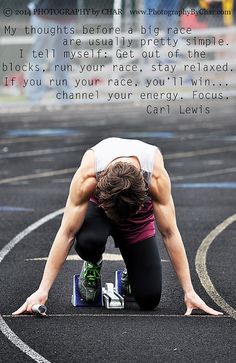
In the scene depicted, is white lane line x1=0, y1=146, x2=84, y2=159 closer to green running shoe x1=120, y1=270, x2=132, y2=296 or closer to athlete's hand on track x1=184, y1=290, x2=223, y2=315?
green running shoe x1=120, y1=270, x2=132, y2=296

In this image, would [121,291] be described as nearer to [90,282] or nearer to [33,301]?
[90,282]

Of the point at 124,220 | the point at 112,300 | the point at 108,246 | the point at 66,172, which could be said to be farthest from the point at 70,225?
the point at 66,172

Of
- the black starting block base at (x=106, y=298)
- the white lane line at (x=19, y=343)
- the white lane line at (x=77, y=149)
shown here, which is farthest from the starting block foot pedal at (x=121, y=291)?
the white lane line at (x=77, y=149)

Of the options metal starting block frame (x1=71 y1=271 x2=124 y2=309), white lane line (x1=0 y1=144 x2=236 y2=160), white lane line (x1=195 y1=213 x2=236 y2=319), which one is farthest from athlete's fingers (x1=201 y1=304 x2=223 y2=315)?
white lane line (x1=0 y1=144 x2=236 y2=160)

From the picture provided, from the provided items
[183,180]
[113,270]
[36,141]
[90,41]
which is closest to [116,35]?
[90,41]

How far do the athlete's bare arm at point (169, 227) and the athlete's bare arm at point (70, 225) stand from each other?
395 millimetres

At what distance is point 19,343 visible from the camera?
6719 millimetres

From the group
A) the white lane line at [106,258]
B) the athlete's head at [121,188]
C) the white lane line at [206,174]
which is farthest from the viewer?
the white lane line at [206,174]

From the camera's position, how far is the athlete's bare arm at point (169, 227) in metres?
7.36

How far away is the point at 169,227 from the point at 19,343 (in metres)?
1.27

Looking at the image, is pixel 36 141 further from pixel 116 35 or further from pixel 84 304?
pixel 84 304

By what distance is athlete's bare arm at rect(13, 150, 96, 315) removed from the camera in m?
7.30

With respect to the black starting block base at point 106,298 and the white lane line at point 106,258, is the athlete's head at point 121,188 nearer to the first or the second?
the black starting block base at point 106,298

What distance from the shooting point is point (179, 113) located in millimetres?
24375
